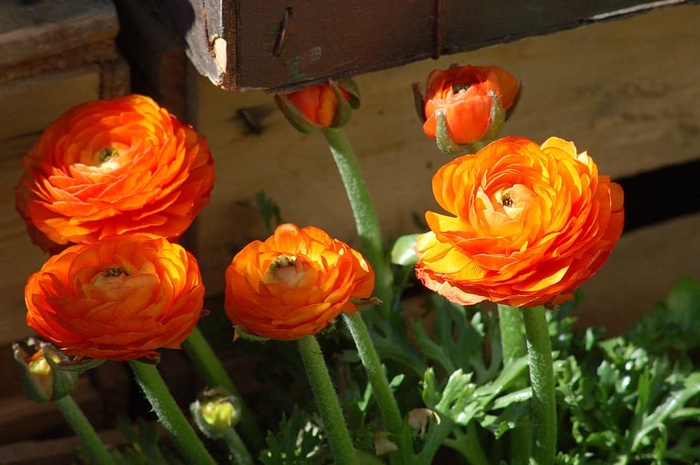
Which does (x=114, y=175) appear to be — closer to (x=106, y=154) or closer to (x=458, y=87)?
(x=106, y=154)

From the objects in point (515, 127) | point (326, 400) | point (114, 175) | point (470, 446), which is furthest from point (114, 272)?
point (515, 127)

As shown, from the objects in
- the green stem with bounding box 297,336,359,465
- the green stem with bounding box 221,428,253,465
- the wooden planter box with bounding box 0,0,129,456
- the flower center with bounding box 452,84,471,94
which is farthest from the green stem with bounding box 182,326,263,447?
the flower center with bounding box 452,84,471,94

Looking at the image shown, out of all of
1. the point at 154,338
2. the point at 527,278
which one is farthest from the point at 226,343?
the point at 527,278

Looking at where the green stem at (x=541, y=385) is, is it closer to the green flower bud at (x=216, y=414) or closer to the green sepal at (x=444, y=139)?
the green sepal at (x=444, y=139)

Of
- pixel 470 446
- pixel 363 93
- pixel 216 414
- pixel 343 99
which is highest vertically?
pixel 343 99

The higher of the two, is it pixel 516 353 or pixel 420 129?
pixel 420 129

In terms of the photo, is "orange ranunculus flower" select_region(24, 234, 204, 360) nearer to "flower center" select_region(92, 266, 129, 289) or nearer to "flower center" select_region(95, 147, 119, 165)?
"flower center" select_region(92, 266, 129, 289)
